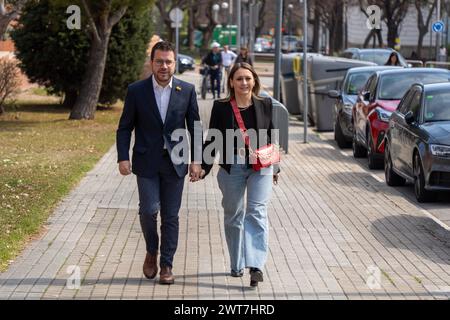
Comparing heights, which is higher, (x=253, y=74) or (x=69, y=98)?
(x=253, y=74)

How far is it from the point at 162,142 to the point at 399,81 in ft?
37.4

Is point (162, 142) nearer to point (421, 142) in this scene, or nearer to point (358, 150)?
point (421, 142)

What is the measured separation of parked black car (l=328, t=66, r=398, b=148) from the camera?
21.6 m

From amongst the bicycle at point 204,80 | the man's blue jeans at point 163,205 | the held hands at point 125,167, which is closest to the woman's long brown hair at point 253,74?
the man's blue jeans at point 163,205

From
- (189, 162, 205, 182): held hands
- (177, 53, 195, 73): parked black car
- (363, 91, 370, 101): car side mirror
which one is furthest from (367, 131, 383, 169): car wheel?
(177, 53, 195, 73): parked black car

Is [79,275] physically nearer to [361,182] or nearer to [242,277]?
[242,277]

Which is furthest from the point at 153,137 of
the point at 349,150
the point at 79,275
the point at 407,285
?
the point at 349,150

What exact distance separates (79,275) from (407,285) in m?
2.49

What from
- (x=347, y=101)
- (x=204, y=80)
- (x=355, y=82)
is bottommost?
(x=204, y=80)

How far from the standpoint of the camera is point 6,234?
10461 mm

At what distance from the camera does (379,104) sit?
18641 mm

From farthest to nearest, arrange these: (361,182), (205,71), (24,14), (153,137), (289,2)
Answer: (289,2), (205,71), (24,14), (361,182), (153,137)

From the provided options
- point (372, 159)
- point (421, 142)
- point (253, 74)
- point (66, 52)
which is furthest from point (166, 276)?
point (66, 52)

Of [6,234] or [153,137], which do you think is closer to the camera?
[153,137]
